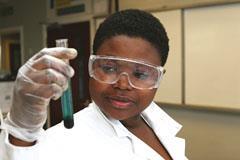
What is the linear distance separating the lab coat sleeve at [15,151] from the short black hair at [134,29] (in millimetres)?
394

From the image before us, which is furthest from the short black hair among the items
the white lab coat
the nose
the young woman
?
the white lab coat

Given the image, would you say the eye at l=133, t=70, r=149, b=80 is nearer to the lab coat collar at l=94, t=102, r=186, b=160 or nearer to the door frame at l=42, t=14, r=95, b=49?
the lab coat collar at l=94, t=102, r=186, b=160

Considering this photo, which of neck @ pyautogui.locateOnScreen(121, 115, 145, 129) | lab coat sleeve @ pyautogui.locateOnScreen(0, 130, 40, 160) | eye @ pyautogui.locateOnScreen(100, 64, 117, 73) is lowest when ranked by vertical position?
neck @ pyautogui.locateOnScreen(121, 115, 145, 129)

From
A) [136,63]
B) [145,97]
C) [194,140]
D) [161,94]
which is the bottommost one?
[194,140]

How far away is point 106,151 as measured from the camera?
0.93 metres

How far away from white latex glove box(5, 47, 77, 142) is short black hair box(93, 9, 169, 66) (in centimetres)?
31

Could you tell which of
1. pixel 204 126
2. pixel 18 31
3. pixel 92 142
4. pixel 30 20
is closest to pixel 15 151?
pixel 92 142

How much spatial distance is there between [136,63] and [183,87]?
2494mm

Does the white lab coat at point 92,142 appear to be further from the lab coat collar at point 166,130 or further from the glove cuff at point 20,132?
the lab coat collar at point 166,130

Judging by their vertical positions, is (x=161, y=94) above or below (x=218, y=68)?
below

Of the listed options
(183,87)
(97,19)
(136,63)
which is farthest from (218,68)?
(136,63)

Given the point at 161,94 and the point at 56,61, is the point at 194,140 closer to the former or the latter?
the point at 161,94

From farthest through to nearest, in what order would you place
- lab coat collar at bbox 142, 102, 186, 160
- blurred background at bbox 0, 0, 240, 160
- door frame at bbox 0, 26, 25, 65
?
door frame at bbox 0, 26, 25, 65 < blurred background at bbox 0, 0, 240, 160 < lab coat collar at bbox 142, 102, 186, 160

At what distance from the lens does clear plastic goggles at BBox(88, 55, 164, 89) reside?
912 mm
